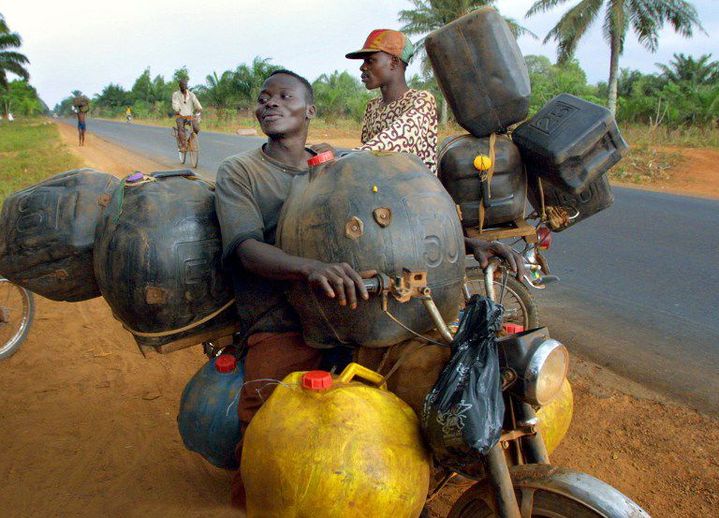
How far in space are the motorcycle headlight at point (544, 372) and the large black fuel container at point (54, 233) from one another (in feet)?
5.58

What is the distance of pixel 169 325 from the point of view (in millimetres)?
2240

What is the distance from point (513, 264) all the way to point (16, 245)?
6.21ft

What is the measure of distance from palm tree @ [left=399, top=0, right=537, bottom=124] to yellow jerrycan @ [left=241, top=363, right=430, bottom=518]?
2858 centimetres

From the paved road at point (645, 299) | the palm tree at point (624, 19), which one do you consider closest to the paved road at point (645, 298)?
the paved road at point (645, 299)

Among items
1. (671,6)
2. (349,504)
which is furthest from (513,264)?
(671,6)

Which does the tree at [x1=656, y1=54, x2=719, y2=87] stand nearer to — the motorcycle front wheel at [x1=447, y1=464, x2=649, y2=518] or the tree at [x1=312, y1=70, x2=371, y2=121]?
the tree at [x1=312, y1=70, x2=371, y2=121]

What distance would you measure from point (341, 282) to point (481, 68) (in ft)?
6.47

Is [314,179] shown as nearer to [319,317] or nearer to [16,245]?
[319,317]

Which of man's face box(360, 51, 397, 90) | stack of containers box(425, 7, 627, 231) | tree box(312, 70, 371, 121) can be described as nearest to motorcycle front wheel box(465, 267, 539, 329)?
stack of containers box(425, 7, 627, 231)

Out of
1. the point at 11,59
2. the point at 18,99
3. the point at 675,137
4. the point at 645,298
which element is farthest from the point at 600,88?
the point at 18,99

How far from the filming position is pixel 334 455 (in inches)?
61.9

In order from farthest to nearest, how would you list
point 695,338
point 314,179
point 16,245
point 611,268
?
point 611,268
point 695,338
point 16,245
point 314,179

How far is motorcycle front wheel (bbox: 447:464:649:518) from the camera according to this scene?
1.49m

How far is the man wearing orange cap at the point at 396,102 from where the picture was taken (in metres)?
3.09
